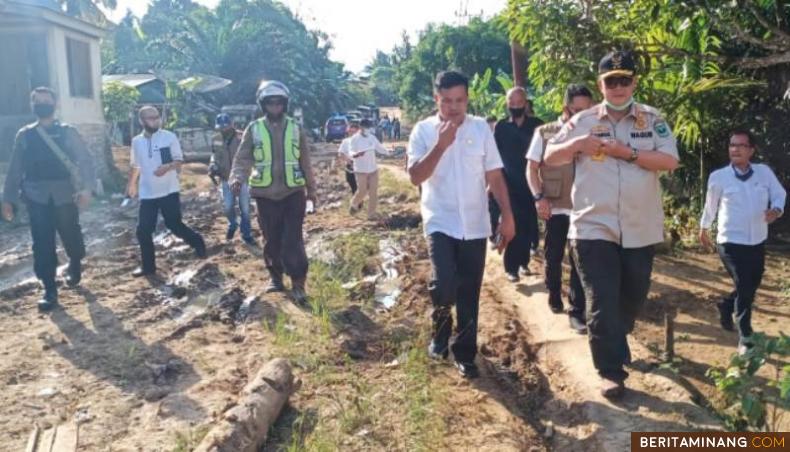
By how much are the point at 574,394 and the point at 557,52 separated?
4415 millimetres

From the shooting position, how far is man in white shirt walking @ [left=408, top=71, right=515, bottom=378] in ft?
13.2

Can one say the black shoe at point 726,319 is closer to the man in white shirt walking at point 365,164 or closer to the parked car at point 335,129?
the man in white shirt walking at point 365,164

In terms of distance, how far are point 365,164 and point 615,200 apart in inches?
294

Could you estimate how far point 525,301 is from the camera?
5.88m

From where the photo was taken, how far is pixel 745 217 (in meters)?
4.49

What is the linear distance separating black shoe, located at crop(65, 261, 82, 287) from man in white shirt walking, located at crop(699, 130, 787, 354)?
560cm

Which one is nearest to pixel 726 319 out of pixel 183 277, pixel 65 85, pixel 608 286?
pixel 608 286

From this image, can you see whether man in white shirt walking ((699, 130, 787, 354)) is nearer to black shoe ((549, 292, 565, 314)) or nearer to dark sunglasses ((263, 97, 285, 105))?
black shoe ((549, 292, 565, 314))

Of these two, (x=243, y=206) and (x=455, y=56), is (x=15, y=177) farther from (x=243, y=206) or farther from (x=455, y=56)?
(x=455, y=56)

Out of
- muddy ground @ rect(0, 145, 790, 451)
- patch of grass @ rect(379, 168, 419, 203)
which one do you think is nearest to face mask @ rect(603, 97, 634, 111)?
muddy ground @ rect(0, 145, 790, 451)

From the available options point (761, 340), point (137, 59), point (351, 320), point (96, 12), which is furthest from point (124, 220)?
point (137, 59)

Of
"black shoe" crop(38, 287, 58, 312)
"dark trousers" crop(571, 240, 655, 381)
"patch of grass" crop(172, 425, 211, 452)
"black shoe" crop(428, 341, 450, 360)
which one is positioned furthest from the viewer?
"black shoe" crop(38, 287, 58, 312)

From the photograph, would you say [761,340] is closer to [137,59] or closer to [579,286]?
[579,286]

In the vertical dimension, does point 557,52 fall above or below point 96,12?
below
